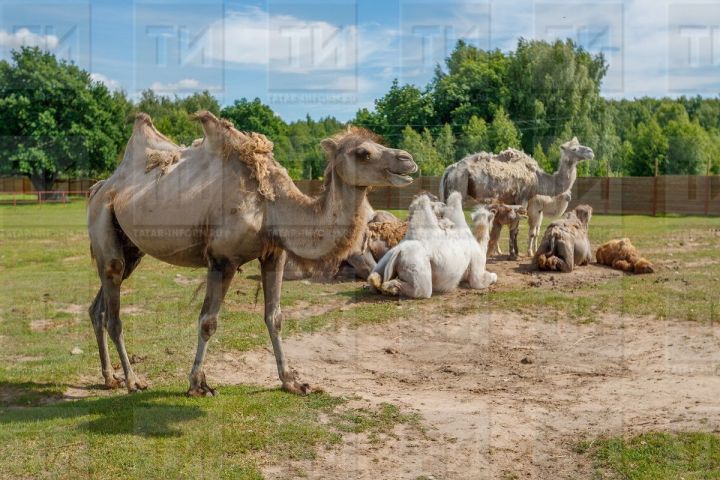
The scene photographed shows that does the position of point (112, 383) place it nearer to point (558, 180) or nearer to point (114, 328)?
point (114, 328)

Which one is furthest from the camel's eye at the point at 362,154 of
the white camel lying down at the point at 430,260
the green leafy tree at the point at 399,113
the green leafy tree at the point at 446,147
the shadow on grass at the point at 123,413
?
the green leafy tree at the point at 399,113

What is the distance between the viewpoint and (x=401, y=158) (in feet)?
18.7

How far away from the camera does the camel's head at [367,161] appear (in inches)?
225

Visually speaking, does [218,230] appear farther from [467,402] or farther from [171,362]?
[467,402]

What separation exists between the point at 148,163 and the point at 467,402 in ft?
12.5

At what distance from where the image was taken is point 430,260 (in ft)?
37.1

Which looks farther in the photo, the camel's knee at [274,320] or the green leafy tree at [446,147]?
the green leafy tree at [446,147]

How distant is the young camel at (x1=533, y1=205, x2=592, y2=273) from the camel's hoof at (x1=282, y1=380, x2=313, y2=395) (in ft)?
27.5

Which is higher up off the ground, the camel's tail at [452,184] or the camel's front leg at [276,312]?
the camel's tail at [452,184]

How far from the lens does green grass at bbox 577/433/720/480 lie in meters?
4.82

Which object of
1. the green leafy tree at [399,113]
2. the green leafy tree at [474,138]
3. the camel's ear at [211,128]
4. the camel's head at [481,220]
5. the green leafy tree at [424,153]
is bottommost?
the camel's head at [481,220]

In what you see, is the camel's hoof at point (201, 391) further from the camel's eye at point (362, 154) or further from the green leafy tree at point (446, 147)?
the green leafy tree at point (446, 147)

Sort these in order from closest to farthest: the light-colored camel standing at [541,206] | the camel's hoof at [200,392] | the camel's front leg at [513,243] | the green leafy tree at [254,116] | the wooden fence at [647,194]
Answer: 1. the camel's hoof at [200,392]
2. the camel's front leg at [513,243]
3. the light-colored camel standing at [541,206]
4. the wooden fence at [647,194]
5. the green leafy tree at [254,116]

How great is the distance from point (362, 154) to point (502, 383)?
292 centimetres
